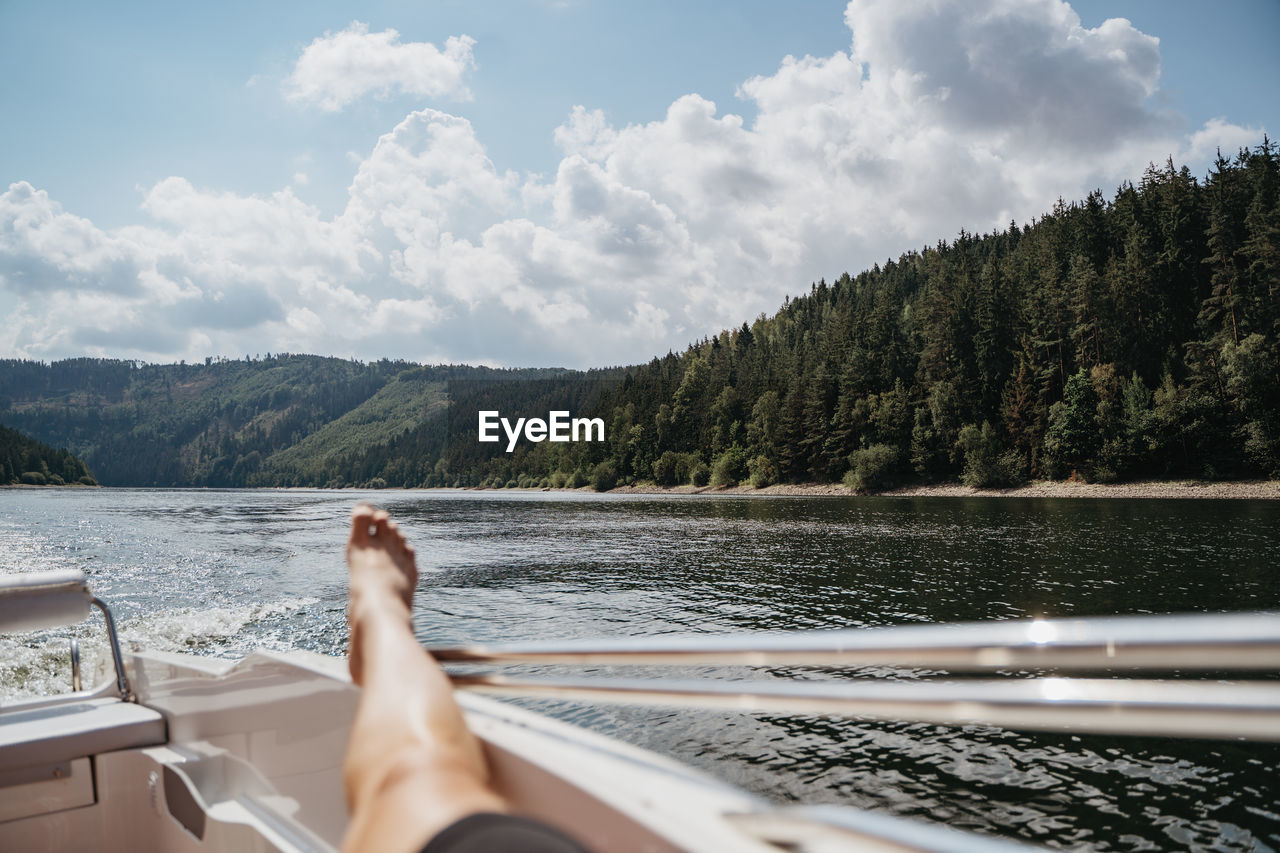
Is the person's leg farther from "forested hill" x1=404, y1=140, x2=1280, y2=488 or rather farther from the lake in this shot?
"forested hill" x1=404, y1=140, x2=1280, y2=488

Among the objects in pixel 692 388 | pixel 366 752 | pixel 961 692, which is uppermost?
pixel 692 388

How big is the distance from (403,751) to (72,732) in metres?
2.62

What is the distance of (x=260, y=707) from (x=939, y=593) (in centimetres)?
1586

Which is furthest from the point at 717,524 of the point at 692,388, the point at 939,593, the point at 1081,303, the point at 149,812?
the point at 692,388

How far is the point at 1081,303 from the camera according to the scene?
192 ft

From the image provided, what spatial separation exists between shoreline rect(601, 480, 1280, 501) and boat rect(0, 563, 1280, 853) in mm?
53861

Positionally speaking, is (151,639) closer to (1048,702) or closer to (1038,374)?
(1048,702)


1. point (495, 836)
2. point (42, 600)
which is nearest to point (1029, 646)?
point (495, 836)

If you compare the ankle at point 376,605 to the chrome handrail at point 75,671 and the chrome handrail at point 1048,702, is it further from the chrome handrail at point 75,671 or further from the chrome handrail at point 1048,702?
the chrome handrail at point 75,671

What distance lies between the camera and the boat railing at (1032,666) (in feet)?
2.66

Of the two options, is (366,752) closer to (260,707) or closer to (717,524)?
(260,707)

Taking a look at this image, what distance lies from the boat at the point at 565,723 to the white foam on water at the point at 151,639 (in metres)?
7.99

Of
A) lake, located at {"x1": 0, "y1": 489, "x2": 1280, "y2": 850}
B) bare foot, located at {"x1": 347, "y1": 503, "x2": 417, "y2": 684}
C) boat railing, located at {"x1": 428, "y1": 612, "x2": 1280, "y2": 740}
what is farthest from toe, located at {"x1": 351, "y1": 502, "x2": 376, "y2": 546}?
lake, located at {"x1": 0, "y1": 489, "x2": 1280, "y2": 850}

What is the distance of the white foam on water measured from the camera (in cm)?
1051
